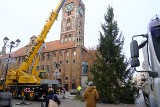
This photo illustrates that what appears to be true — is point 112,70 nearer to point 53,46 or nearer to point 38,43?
point 38,43

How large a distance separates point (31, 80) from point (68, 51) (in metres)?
38.7

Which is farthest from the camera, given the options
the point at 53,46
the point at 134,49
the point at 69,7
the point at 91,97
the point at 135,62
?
the point at 69,7

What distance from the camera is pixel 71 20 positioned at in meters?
68.9

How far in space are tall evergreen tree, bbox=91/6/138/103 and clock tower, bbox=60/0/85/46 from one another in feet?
138

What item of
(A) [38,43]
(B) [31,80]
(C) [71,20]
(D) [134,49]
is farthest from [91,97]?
(C) [71,20]

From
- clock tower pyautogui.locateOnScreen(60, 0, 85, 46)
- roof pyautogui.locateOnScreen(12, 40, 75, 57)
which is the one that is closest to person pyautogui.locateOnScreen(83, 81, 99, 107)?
roof pyautogui.locateOnScreen(12, 40, 75, 57)

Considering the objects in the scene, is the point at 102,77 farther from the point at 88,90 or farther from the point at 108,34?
the point at 88,90

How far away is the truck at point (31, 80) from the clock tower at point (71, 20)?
4128cm

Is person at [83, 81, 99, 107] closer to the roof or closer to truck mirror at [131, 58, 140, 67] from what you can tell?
truck mirror at [131, 58, 140, 67]

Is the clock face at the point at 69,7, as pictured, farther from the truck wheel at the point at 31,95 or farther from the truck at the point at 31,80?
the truck wheel at the point at 31,95

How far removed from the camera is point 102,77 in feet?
65.0

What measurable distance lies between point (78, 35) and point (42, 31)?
34.5m

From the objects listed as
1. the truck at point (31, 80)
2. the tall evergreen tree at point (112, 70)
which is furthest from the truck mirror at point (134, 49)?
the truck at point (31, 80)

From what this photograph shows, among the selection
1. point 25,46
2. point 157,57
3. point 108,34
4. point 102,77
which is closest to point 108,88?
point 102,77
